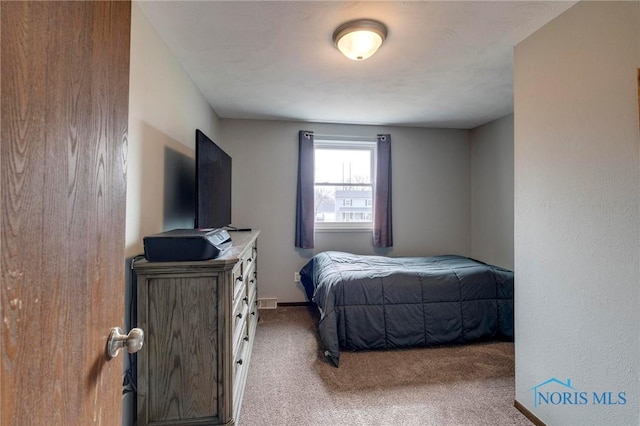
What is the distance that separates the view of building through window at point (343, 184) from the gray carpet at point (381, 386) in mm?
1697

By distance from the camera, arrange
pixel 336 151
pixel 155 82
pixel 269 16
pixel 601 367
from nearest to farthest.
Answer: pixel 601 367 < pixel 269 16 < pixel 155 82 < pixel 336 151

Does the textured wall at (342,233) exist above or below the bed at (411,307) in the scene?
above

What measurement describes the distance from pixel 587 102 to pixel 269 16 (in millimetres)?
1666

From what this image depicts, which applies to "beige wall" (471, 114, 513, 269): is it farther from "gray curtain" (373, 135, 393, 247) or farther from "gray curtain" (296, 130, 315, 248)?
"gray curtain" (296, 130, 315, 248)

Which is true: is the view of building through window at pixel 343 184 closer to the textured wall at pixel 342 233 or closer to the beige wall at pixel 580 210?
the textured wall at pixel 342 233

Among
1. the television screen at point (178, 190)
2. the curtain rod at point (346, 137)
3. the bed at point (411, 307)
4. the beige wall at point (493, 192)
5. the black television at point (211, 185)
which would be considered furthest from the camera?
the curtain rod at point (346, 137)

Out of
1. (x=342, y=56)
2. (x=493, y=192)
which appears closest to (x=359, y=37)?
(x=342, y=56)

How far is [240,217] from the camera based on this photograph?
11.7 ft

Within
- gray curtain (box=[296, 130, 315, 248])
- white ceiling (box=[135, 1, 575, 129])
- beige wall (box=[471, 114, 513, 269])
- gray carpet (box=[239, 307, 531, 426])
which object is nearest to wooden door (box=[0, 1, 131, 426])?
white ceiling (box=[135, 1, 575, 129])

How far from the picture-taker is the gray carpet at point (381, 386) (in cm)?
171

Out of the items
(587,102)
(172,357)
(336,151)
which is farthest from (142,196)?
(336,151)

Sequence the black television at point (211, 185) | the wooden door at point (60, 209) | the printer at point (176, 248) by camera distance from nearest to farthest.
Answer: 1. the wooden door at point (60, 209)
2. the printer at point (176, 248)
3. the black television at point (211, 185)

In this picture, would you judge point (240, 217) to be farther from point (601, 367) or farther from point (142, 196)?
point (601, 367)

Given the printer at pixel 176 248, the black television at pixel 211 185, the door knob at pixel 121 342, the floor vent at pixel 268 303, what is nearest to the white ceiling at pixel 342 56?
the black television at pixel 211 185
